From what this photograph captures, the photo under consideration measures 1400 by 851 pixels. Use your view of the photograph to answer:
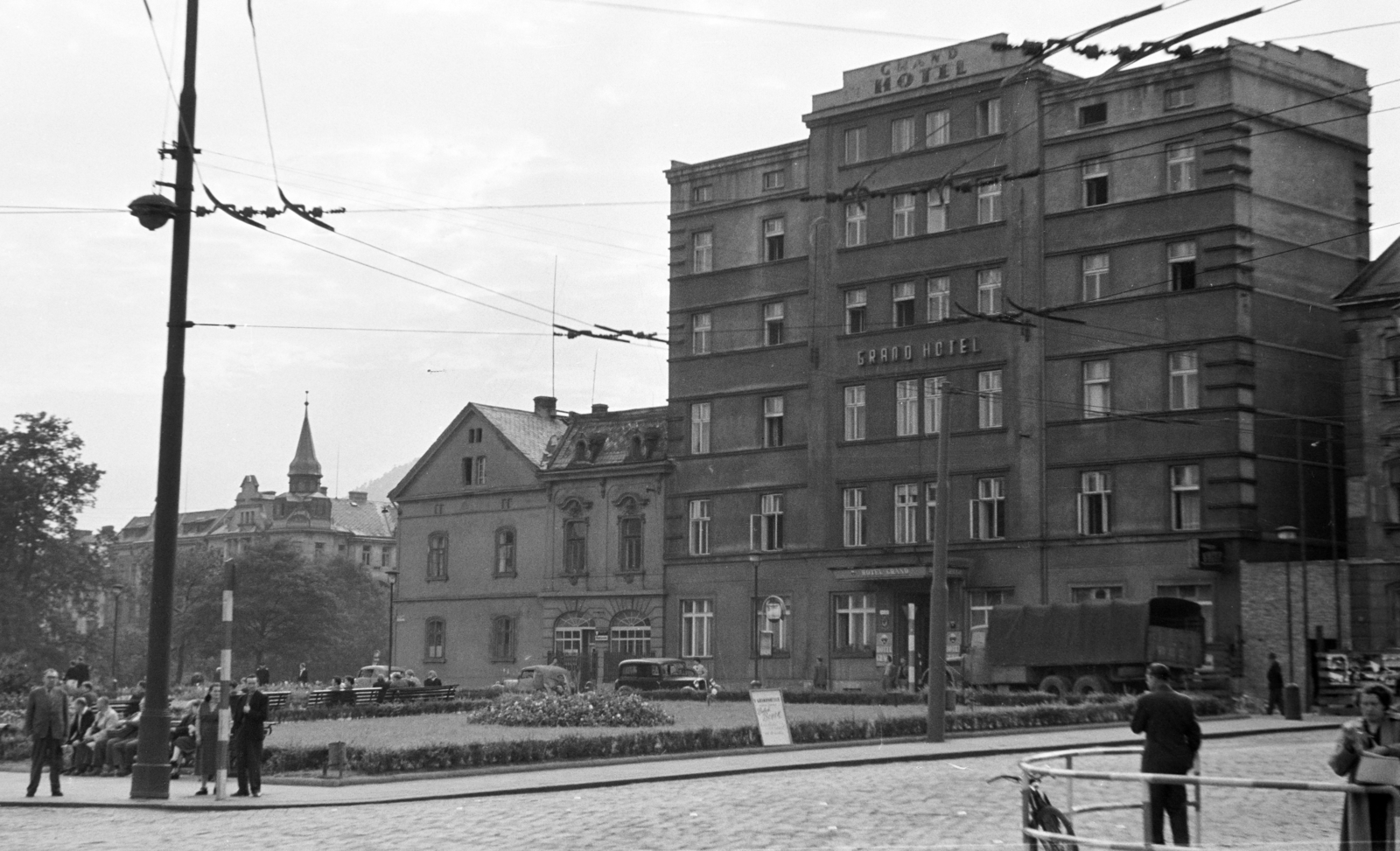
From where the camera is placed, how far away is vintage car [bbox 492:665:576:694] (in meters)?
48.5

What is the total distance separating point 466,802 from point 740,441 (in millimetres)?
42171

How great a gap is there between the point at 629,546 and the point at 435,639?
40.5 ft

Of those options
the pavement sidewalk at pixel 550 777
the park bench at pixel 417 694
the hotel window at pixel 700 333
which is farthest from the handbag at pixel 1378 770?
the hotel window at pixel 700 333

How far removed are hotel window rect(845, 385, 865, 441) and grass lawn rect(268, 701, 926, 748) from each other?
12977mm

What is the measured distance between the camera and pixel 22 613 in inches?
3334

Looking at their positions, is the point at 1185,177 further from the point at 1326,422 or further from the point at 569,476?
the point at 569,476

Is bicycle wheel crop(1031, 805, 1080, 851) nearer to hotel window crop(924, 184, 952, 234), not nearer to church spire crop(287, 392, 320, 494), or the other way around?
hotel window crop(924, 184, 952, 234)

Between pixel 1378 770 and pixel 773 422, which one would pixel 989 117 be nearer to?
pixel 773 422

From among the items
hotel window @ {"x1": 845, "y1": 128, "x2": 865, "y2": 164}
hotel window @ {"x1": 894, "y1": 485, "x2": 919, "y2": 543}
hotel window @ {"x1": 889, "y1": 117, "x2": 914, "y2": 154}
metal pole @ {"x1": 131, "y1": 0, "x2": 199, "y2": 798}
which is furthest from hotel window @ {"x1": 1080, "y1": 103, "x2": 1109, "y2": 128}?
metal pole @ {"x1": 131, "y1": 0, "x2": 199, "y2": 798}

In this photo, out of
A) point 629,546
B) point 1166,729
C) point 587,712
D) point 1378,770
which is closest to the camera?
point 1378,770

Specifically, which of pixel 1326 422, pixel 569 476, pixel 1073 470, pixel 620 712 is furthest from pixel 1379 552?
pixel 569 476

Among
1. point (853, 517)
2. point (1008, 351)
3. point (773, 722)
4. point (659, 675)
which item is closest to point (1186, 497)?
point (1008, 351)

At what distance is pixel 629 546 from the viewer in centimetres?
6944

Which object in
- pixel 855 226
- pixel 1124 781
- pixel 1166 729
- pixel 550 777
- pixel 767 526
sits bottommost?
pixel 550 777
